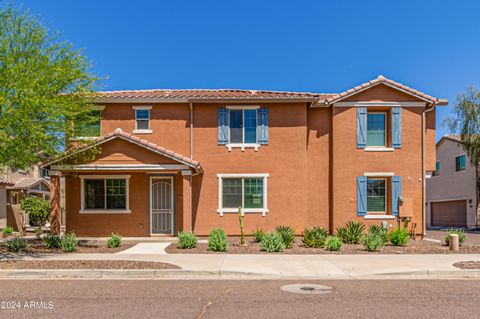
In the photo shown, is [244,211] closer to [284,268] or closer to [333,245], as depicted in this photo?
[333,245]

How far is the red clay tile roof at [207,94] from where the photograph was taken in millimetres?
16891

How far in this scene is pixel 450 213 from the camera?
104 feet

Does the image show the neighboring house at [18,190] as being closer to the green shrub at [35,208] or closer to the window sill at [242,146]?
the green shrub at [35,208]

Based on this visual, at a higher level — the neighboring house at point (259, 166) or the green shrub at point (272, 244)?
the neighboring house at point (259, 166)

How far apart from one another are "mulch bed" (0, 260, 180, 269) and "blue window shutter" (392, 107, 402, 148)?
11.2 m

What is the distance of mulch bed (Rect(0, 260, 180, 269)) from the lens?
33.2 feet

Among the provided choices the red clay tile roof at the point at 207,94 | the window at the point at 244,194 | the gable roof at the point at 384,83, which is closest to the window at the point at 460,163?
the gable roof at the point at 384,83

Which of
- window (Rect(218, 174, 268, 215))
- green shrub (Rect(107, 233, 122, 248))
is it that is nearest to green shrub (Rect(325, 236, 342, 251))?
window (Rect(218, 174, 268, 215))

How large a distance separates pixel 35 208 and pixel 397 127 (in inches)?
770

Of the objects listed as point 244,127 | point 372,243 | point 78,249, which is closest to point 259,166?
point 244,127

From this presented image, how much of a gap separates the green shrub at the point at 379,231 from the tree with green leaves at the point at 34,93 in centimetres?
1133

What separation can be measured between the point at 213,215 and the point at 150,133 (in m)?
4.42

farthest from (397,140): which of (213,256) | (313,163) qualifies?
(213,256)

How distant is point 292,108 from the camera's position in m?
17.2
